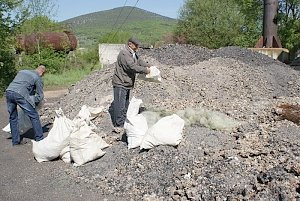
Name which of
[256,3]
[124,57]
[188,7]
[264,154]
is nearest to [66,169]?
[124,57]

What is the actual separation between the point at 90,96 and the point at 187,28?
21.5 metres

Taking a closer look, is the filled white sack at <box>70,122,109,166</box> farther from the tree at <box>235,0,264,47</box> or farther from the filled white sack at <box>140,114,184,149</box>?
the tree at <box>235,0,264,47</box>

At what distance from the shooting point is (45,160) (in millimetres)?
5672

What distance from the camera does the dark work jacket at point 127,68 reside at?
5914 millimetres

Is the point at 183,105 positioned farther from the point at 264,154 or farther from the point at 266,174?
the point at 266,174

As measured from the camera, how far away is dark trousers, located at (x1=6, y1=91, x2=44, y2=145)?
621 centimetres

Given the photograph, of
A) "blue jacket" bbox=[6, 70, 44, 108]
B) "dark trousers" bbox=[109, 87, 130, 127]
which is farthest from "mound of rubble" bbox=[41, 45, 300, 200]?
"blue jacket" bbox=[6, 70, 44, 108]

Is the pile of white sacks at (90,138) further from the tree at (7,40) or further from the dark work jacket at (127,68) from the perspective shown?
the tree at (7,40)

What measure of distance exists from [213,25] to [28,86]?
23.6 metres

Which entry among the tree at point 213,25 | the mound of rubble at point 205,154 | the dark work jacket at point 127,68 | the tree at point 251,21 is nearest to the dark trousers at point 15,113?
the mound of rubble at point 205,154

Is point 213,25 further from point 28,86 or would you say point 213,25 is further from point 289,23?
point 28,86

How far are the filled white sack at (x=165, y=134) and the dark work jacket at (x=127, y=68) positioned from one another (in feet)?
3.96

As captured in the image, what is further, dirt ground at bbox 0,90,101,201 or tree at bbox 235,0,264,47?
tree at bbox 235,0,264,47

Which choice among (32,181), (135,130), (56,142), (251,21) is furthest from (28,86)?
(251,21)
